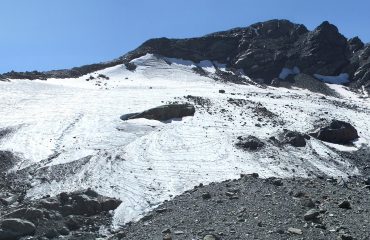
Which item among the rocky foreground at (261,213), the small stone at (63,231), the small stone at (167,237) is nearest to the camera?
the small stone at (167,237)

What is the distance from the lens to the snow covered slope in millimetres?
21969

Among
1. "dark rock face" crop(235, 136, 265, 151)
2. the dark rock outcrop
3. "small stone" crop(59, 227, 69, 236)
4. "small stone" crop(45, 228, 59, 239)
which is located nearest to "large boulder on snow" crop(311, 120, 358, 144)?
the dark rock outcrop

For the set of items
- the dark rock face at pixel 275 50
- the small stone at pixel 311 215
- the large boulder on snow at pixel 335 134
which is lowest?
the large boulder on snow at pixel 335 134

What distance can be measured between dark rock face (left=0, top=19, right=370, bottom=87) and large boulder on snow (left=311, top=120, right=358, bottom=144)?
49.4 meters

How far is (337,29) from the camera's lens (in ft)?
328

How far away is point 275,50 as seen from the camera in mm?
94500

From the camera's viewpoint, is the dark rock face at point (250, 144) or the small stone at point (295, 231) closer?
the small stone at point (295, 231)

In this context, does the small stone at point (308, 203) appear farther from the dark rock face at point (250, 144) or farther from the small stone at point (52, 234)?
the dark rock face at point (250, 144)

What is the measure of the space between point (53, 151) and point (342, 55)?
77128 millimetres

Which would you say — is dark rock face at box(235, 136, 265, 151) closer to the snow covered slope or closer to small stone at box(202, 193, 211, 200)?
the snow covered slope

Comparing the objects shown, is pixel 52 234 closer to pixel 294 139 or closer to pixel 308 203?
pixel 308 203

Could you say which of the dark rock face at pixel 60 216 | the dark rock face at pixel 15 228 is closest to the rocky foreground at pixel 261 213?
the dark rock face at pixel 60 216

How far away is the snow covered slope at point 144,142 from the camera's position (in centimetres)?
2197

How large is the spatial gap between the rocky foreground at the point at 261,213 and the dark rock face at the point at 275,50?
62.6m
